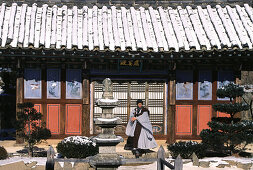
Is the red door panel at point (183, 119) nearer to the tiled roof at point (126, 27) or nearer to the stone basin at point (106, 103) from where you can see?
the tiled roof at point (126, 27)

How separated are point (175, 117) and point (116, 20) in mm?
4801

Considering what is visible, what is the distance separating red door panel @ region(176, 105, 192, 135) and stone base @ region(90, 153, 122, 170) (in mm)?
7280

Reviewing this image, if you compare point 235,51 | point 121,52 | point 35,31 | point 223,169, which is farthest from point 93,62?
point 223,169

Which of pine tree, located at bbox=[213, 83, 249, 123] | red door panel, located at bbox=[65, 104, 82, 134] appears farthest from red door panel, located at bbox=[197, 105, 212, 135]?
red door panel, located at bbox=[65, 104, 82, 134]

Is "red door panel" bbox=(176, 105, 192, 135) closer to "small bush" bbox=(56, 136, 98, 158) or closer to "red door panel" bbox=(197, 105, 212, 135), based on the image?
"red door panel" bbox=(197, 105, 212, 135)

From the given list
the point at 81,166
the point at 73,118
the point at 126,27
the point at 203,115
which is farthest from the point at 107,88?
the point at 203,115

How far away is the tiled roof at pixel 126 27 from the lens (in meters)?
15.5

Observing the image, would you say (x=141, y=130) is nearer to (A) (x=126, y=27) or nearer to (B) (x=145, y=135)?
(B) (x=145, y=135)

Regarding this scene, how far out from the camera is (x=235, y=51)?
15117mm

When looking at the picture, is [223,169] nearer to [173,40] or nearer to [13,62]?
[173,40]

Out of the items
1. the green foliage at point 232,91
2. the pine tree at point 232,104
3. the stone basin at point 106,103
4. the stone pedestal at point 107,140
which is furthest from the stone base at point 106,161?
the green foliage at point 232,91

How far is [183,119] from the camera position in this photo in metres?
16.6

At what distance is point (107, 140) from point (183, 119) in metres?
7.48

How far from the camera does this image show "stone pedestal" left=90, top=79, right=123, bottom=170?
9508 mm
